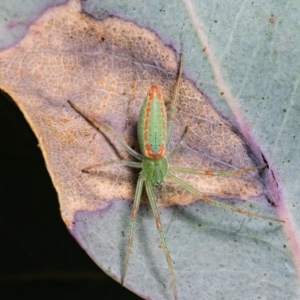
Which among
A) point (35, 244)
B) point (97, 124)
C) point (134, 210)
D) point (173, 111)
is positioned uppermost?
point (173, 111)

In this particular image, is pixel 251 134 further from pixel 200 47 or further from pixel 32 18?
pixel 32 18

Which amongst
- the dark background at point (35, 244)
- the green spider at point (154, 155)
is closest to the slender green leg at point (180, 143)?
the green spider at point (154, 155)

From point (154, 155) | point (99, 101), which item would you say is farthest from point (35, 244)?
point (99, 101)

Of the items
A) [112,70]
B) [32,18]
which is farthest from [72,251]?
[32,18]

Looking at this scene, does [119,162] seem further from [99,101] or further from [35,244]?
[35,244]

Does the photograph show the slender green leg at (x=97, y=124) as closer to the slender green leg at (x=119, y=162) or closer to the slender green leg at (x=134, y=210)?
the slender green leg at (x=119, y=162)

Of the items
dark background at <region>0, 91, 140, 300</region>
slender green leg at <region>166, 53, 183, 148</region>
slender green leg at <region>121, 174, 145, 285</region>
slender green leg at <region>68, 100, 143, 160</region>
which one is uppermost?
slender green leg at <region>166, 53, 183, 148</region>

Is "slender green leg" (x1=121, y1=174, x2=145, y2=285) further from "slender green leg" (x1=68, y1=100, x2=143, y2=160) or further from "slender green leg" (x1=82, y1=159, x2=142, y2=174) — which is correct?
"slender green leg" (x1=68, y1=100, x2=143, y2=160)

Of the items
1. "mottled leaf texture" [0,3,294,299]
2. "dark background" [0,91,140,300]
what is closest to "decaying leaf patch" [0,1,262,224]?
"mottled leaf texture" [0,3,294,299]
